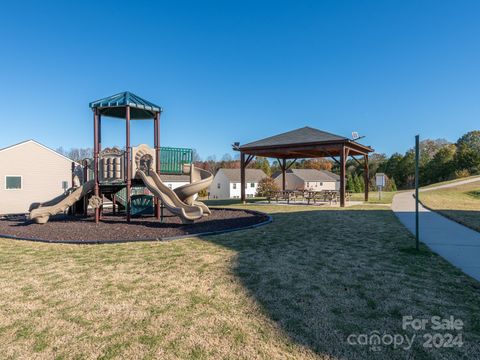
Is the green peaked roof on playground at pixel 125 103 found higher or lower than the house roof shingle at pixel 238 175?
higher

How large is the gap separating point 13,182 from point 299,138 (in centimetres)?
1747

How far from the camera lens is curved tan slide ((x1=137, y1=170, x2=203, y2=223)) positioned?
9344mm

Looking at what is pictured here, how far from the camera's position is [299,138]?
19672 millimetres

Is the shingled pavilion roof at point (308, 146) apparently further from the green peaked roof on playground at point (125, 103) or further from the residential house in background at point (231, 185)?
the residential house in background at point (231, 185)

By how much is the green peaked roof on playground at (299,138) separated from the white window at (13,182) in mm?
13640

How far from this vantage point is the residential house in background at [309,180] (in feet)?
164

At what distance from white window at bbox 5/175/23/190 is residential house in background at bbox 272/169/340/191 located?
38.5 meters

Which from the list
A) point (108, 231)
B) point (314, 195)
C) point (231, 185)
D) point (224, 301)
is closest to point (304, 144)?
point (314, 195)

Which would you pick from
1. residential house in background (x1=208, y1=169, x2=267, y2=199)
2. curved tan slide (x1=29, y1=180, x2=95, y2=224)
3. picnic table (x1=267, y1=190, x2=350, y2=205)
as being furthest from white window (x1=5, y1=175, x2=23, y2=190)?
residential house in background (x1=208, y1=169, x2=267, y2=199)

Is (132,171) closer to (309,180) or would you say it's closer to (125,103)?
(125,103)

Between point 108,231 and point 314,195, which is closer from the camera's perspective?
point 108,231

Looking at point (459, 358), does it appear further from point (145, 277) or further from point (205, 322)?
point (145, 277)

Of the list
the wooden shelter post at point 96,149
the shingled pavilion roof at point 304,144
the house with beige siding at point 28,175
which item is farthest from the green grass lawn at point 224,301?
→ the house with beige siding at point 28,175

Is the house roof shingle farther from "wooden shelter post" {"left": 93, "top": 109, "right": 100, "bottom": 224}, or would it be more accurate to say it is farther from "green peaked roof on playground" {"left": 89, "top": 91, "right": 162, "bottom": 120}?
"wooden shelter post" {"left": 93, "top": 109, "right": 100, "bottom": 224}
